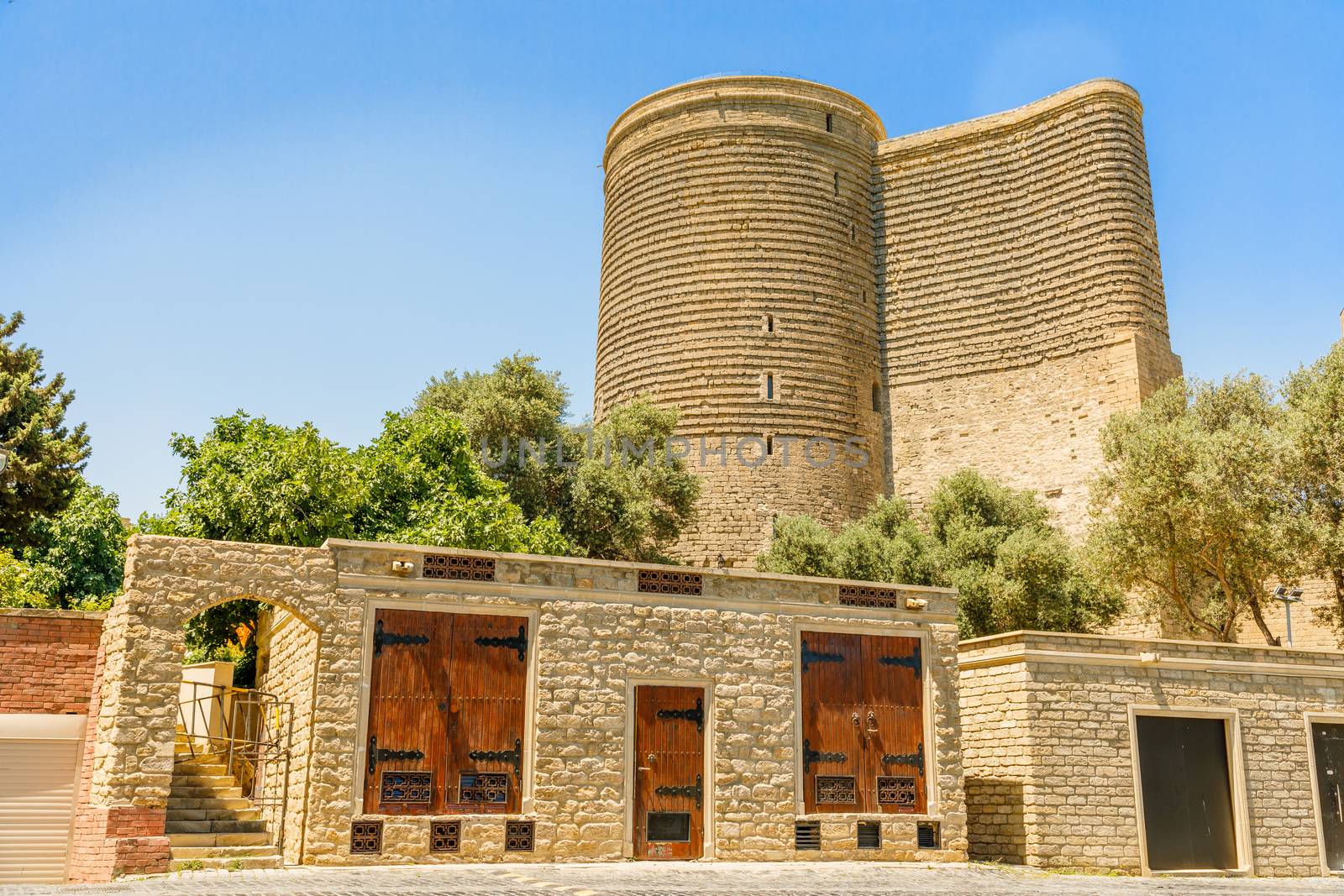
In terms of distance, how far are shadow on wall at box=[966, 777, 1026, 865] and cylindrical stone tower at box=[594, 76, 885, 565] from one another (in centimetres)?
1410

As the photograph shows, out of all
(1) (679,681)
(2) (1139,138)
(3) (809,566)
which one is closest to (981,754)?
(1) (679,681)

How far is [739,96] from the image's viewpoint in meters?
30.2

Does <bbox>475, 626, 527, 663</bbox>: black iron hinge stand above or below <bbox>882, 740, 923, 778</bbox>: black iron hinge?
above

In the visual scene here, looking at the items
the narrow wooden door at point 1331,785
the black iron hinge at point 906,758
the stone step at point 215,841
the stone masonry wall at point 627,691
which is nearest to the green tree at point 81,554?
the stone step at point 215,841

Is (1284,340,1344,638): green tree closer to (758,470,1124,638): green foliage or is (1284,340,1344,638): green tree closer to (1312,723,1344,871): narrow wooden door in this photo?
(758,470,1124,638): green foliage

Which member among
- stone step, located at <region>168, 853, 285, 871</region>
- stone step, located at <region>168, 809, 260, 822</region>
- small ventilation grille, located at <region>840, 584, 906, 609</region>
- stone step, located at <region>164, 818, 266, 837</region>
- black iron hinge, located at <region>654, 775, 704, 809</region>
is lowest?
stone step, located at <region>168, 853, 285, 871</region>

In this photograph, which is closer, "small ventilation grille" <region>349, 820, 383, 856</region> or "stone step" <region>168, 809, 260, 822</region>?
"small ventilation grille" <region>349, 820, 383, 856</region>

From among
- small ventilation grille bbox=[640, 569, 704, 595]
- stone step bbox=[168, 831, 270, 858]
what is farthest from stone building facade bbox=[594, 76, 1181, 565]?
stone step bbox=[168, 831, 270, 858]

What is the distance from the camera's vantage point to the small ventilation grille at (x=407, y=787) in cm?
1084

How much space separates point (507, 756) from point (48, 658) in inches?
191

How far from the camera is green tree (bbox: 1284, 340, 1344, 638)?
60.0 feet

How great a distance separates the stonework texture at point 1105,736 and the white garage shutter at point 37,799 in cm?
947

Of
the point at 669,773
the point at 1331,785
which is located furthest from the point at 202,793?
the point at 1331,785

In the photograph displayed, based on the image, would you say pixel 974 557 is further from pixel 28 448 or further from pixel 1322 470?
pixel 28 448
